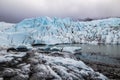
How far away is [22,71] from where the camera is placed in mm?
Answer: 23875

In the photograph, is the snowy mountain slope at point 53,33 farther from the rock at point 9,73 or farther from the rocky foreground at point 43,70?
the rock at point 9,73

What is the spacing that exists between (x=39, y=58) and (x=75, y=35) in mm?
163449

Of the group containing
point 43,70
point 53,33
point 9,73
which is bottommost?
point 9,73

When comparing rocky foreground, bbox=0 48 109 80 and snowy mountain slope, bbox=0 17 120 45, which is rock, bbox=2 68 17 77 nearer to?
rocky foreground, bbox=0 48 109 80

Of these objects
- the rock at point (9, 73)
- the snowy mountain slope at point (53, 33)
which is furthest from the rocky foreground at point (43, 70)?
the snowy mountain slope at point (53, 33)

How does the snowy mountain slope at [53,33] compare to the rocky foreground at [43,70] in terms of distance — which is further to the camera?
the snowy mountain slope at [53,33]

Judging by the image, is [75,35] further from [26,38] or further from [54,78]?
[54,78]

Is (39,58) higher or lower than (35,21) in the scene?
lower

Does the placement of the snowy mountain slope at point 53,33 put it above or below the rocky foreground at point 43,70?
above

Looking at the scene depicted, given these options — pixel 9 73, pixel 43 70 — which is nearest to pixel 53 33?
pixel 43 70

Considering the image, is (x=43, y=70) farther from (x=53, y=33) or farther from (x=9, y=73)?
(x=53, y=33)

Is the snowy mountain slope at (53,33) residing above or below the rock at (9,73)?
above

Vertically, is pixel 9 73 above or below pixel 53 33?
below

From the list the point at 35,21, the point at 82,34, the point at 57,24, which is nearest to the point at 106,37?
the point at 82,34
